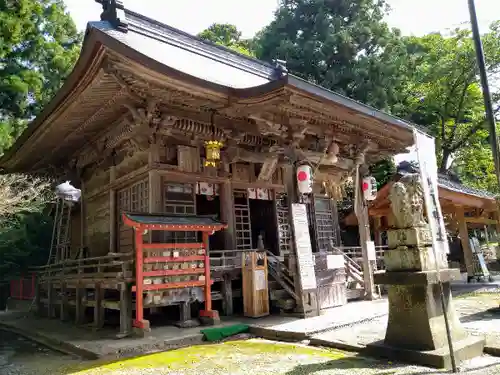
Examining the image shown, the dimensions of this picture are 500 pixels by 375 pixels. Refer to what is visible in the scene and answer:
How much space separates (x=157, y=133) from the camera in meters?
9.66

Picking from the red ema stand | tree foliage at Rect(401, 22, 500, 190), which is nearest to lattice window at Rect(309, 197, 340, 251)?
the red ema stand

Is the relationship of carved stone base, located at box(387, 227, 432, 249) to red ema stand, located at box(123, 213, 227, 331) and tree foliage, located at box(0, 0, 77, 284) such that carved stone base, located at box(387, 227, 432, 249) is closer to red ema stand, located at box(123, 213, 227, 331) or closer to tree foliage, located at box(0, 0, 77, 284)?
red ema stand, located at box(123, 213, 227, 331)

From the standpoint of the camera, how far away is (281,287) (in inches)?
383

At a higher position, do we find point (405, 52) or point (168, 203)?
point (405, 52)

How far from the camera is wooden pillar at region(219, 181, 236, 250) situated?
10.9 metres

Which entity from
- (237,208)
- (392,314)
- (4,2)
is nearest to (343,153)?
(237,208)

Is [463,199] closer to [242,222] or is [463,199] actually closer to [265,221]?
[265,221]

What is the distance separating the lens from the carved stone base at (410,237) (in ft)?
17.9

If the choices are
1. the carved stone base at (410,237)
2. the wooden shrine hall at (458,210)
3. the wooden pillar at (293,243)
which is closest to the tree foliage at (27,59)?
the wooden pillar at (293,243)

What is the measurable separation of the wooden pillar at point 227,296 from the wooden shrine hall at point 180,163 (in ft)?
0.11

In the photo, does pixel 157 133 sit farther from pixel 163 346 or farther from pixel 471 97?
pixel 471 97

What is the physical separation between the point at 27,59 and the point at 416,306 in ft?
61.4

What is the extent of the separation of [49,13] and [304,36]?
53.0 ft

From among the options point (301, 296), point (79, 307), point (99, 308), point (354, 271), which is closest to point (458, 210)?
point (354, 271)
